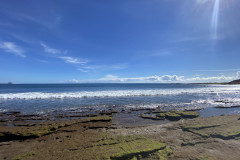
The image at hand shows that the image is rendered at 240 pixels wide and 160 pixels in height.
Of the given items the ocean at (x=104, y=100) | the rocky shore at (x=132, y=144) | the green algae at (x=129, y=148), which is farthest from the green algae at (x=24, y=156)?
the ocean at (x=104, y=100)

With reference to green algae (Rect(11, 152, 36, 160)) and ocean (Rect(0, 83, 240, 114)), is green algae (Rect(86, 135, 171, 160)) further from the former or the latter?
ocean (Rect(0, 83, 240, 114))

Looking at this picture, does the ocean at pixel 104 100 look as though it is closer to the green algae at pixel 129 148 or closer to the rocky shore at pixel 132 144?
the rocky shore at pixel 132 144

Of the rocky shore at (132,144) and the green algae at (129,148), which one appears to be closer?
the green algae at (129,148)

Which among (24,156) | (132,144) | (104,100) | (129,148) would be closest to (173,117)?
(132,144)

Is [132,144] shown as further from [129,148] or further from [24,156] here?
[24,156]

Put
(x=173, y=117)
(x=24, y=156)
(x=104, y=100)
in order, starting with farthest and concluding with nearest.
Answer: (x=104, y=100)
(x=173, y=117)
(x=24, y=156)

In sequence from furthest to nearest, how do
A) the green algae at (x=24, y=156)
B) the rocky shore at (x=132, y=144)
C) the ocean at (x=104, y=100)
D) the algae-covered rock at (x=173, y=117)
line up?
1. the ocean at (x=104, y=100)
2. the algae-covered rock at (x=173, y=117)
3. the rocky shore at (x=132, y=144)
4. the green algae at (x=24, y=156)

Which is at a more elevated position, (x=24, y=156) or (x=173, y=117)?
(x=24, y=156)

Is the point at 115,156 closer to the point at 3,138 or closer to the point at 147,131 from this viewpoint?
the point at 147,131

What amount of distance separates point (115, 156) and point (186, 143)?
11.1 ft

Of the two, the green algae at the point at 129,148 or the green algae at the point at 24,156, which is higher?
the green algae at the point at 129,148

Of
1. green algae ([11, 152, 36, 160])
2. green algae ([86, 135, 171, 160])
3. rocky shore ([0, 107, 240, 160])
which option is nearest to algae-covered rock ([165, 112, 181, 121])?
rocky shore ([0, 107, 240, 160])

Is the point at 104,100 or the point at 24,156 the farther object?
the point at 104,100

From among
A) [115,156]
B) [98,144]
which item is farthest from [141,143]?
[98,144]
